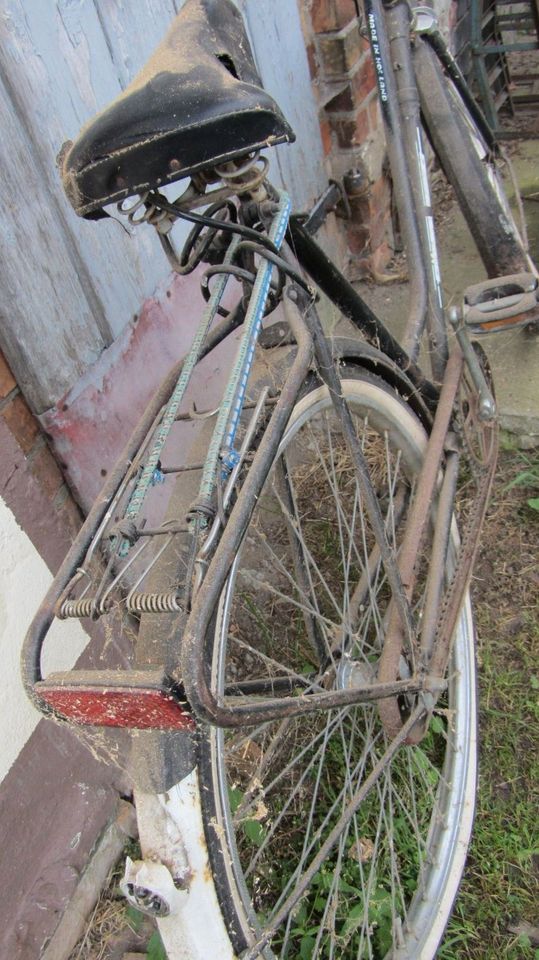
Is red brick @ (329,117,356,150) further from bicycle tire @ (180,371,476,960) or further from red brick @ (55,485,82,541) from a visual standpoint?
red brick @ (55,485,82,541)

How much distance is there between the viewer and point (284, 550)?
85.0 inches

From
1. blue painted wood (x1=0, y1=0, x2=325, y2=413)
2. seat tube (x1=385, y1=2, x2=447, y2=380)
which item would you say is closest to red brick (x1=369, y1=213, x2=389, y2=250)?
seat tube (x1=385, y1=2, x2=447, y2=380)

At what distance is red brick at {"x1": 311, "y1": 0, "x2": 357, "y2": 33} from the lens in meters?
2.57

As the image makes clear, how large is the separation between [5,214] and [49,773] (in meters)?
1.15

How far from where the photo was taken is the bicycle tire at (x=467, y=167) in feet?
6.81

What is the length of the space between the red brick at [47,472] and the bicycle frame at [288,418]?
1.58ft

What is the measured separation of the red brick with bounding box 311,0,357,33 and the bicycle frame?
73 cm

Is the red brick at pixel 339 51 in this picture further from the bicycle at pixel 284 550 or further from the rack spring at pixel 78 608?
the rack spring at pixel 78 608

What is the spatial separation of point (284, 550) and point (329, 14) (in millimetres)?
1822

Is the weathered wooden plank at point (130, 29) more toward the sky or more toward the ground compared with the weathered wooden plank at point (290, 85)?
more toward the sky

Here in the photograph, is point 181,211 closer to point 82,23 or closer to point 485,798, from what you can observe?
point 82,23

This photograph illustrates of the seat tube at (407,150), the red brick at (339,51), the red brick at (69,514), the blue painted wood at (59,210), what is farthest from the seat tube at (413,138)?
the red brick at (69,514)

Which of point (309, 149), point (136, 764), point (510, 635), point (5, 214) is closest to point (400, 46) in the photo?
point (309, 149)

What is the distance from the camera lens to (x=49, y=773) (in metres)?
1.65
